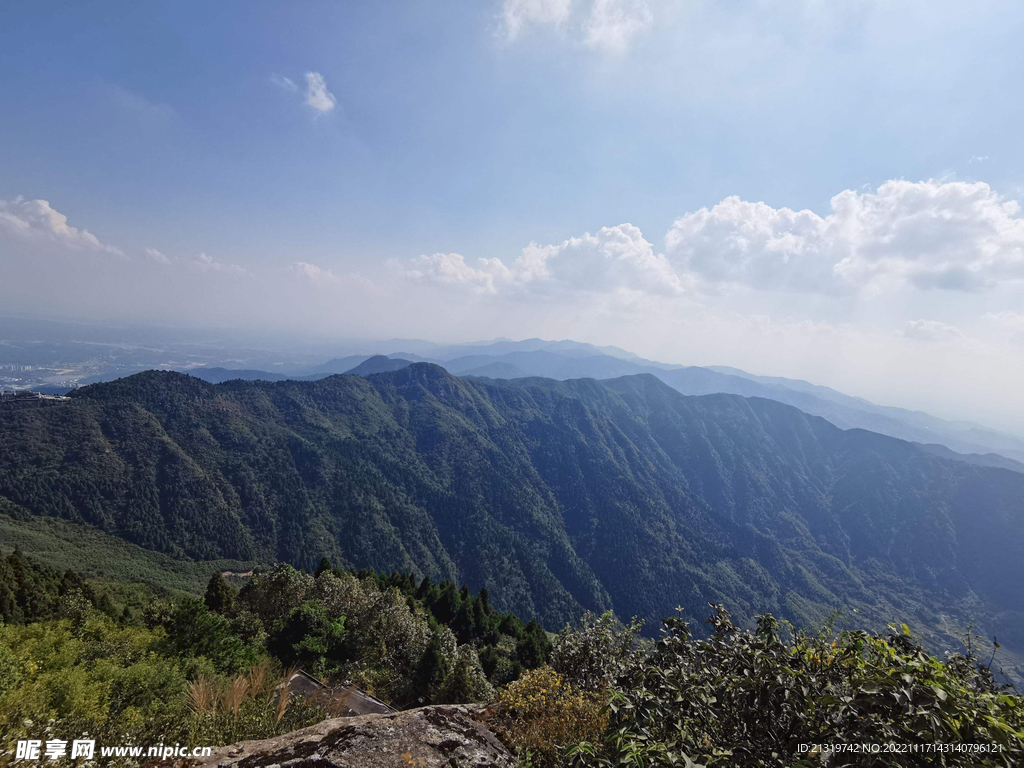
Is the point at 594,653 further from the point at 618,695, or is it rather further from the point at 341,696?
the point at 618,695

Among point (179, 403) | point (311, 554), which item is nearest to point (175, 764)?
point (311, 554)

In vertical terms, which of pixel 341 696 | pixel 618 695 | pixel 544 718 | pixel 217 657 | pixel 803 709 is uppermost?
pixel 618 695

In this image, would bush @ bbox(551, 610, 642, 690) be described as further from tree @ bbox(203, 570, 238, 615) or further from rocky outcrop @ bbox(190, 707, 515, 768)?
tree @ bbox(203, 570, 238, 615)

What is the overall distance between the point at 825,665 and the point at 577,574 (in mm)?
211449

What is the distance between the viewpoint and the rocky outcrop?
24.6 ft

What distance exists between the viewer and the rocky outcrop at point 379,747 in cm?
748

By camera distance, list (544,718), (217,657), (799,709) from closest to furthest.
A: (799,709), (544,718), (217,657)

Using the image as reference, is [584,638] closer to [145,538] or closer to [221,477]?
[145,538]

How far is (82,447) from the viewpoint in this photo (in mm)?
156375

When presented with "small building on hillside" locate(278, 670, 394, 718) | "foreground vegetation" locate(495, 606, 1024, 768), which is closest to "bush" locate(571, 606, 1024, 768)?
"foreground vegetation" locate(495, 606, 1024, 768)

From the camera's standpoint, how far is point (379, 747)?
796cm

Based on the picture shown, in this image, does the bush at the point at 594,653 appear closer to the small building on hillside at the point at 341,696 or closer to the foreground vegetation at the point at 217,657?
the small building on hillside at the point at 341,696

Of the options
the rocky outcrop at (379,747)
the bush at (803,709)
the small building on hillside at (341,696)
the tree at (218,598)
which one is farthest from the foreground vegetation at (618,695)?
the tree at (218,598)

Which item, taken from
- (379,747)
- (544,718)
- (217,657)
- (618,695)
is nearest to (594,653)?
(544,718)
